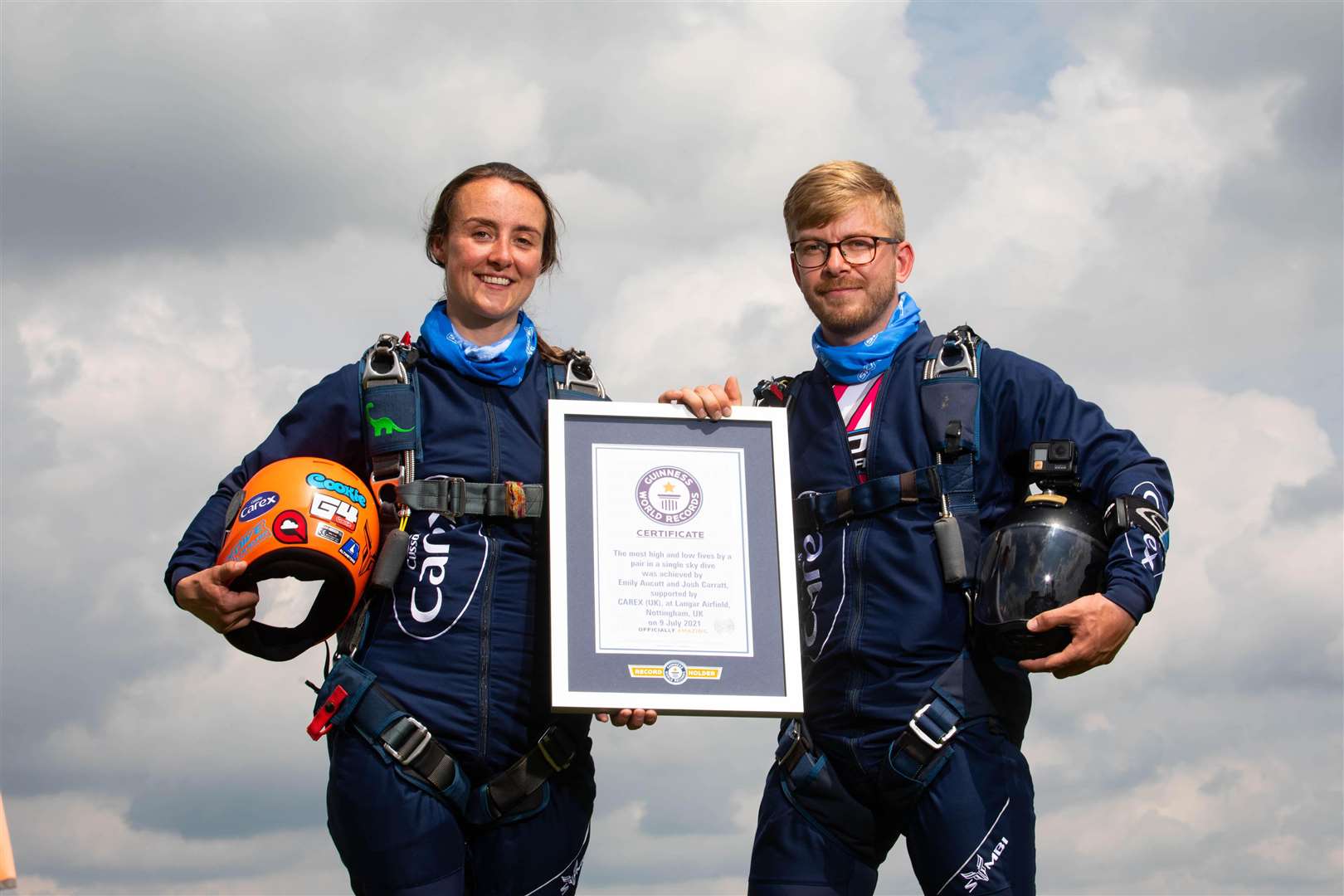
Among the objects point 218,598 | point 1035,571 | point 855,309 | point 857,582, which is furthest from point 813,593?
point 218,598

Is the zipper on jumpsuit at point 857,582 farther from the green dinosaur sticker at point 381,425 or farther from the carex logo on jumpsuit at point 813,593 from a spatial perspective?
the green dinosaur sticker at point 381,425

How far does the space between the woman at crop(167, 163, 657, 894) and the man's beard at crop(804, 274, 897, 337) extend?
1353mm

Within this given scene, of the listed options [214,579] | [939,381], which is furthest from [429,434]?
[939,381]

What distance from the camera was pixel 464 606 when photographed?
692 centimetres

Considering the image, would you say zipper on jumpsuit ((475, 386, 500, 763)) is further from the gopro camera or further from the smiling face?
the gopro camera

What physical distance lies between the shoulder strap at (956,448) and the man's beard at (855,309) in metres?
0.41

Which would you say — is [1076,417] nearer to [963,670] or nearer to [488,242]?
[963,670]

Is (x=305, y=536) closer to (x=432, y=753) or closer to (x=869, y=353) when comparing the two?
(x=432, y=753)

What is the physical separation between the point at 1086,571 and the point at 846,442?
4.00 feet

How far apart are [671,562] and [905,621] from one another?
41.2 inches

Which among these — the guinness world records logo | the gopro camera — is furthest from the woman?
the gopro camera

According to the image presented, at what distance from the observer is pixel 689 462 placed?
286 inches

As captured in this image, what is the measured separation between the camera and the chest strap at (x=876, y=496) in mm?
7148

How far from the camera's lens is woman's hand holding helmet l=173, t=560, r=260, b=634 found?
6773mm
